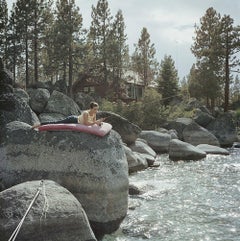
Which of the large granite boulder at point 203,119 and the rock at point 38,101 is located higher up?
the rock at point 38,101

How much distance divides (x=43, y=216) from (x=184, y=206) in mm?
5897

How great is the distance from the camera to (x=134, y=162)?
1812 centimetres

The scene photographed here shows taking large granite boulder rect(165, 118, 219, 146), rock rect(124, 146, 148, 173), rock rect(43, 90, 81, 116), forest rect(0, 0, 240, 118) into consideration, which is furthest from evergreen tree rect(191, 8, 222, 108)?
rock rect(124, 146, 148, 173)

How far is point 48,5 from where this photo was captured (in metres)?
48.5

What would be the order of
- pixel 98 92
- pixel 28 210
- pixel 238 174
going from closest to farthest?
pixel 28 210, pixel 238 174, pixel 98 92

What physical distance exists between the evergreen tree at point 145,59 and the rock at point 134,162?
4777 centimetres

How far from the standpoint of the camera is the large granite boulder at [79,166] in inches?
360

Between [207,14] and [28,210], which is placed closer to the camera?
[28,210]

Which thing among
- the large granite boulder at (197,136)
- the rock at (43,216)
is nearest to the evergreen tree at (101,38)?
the large granite boulder at (197,136)

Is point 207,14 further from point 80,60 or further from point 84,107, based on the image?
point 84,107

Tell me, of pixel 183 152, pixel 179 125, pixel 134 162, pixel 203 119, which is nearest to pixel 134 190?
pixel 134 162

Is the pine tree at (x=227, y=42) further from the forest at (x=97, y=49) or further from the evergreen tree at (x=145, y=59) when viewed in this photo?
the evergreen tree at (x=145, y=59)

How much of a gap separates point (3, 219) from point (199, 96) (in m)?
Result: 43.6

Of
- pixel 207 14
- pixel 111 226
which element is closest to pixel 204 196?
pixel 111 226
